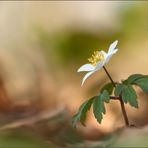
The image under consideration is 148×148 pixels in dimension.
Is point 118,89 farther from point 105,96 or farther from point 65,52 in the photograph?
point 65,52

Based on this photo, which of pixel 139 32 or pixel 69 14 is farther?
pixel 69 14

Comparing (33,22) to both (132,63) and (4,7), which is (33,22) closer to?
(4,7)

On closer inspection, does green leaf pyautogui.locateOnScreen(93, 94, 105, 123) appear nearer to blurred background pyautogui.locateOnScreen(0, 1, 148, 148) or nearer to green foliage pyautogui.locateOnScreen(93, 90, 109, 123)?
green foliage pyautogui.locateOnScreen(93, 90, 109, 123)

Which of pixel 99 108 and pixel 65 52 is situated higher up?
pixel 65 52

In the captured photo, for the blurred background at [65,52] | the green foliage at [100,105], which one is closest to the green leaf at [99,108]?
the green foliage at [100,105]

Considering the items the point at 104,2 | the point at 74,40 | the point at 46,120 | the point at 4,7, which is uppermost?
the point at 4,7

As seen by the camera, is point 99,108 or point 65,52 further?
point 65,52

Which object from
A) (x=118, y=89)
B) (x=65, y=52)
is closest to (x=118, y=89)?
(x=118, y=89)

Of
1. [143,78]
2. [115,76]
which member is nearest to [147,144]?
[143,78]
